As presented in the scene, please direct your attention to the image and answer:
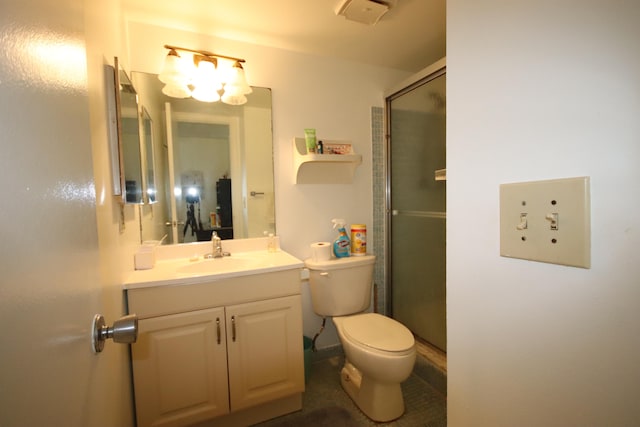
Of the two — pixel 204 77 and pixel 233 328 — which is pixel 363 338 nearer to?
pixel 233 328

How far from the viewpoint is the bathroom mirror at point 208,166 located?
61.6 inches

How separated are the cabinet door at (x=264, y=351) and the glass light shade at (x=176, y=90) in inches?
49.3

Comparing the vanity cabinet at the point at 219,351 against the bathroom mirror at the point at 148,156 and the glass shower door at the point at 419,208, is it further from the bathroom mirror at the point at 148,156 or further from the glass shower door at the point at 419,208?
the glass shower door at the point at 419,208

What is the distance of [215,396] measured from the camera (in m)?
1.28

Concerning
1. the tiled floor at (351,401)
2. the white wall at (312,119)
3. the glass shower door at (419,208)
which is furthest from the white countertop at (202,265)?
the glass shower door at (419,208)

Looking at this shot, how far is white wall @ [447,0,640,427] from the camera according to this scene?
373 millimetres

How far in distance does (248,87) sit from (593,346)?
5.92 feet

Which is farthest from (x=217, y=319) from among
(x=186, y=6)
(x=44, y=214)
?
(x=186, y=6)

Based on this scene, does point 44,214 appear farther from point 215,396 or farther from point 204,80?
point 204,80

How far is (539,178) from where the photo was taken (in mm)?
467

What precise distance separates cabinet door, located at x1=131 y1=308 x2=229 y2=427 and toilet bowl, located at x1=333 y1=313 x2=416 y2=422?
67cm

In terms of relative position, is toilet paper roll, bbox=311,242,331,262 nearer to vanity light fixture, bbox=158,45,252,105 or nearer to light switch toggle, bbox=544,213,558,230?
vanity light fixture, bbox=158,45,252,105

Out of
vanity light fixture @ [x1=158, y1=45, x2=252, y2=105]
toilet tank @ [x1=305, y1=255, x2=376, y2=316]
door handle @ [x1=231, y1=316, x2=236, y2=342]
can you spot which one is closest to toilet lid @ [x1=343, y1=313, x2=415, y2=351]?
toilet tank @ [x1=305, y1=255, x2=376, y2=316]

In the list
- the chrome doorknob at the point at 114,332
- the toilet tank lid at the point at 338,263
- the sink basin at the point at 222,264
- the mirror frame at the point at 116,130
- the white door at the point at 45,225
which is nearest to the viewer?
the white door at the point at 45,225
